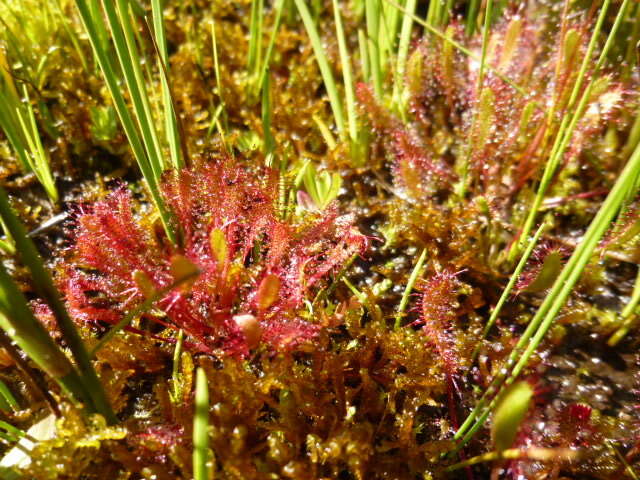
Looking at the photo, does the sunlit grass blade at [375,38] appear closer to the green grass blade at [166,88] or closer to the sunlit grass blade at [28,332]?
the green grass blade at [166,88]

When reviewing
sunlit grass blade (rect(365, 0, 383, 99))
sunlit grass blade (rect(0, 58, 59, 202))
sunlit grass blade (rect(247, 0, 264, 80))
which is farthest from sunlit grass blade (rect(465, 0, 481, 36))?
sunlit grass blade (rect(0, 58, 59, 202))

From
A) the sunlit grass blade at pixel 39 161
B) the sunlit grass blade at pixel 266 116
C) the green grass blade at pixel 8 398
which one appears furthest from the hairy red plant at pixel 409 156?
the green grass blade at pixel 8 398

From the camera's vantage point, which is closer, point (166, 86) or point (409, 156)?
point (166, 86)

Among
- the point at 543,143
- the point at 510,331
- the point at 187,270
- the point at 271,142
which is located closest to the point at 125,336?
the point at 187,270

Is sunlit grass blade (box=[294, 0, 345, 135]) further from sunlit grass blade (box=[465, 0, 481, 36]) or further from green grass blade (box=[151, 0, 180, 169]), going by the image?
sunlit grass blade (box=[465, 0, 481, 36])

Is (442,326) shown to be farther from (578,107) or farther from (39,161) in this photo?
(39,161)

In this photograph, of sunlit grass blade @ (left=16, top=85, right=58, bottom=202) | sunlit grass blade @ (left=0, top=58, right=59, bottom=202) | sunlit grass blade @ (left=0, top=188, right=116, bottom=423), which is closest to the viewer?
sunlit grass blade @ (left=0, top=188, right=116, bottom=423)

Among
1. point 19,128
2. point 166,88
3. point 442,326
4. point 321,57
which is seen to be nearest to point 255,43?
point 321,57
